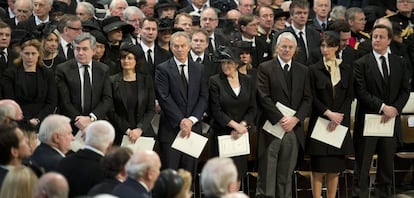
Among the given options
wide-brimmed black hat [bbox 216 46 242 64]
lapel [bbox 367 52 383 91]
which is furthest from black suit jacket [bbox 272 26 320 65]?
wide-brimmed black hat [bbox 216 46 242 64]

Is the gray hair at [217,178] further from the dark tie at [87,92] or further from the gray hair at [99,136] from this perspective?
the dark tie at [87,92]

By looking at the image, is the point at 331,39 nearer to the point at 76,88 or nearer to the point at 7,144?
the point at 76,88

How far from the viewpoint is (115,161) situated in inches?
313

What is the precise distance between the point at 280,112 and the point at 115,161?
330 centimetres

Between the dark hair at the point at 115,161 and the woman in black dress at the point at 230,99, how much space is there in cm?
293

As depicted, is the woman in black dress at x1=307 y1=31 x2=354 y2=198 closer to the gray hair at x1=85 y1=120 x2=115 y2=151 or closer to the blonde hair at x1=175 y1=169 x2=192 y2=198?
the gray hair at x1=85 y1=120 x2=115 y2=151

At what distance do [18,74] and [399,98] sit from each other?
3.83 metres

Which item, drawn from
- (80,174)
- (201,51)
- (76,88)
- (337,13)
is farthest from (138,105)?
(337,13)

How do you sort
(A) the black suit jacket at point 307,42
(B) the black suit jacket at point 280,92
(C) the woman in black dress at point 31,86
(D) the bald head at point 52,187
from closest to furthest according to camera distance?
(D) the bald head at point 52,187 → (C) the woman in black dress at point 31,86 → (B) the black suit jacket at point 280,92 → (A) the black suit jacket at point 307,42

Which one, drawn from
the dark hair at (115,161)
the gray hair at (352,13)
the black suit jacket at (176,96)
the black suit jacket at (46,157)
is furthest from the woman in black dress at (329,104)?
the dark hair at (115,161)

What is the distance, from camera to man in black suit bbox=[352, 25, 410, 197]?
11469 mm

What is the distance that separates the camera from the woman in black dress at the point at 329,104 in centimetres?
1121

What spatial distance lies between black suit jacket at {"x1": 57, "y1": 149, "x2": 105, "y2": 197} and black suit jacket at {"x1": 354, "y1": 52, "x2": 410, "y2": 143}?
3.98 m

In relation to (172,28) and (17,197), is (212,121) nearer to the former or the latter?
(172,28)
